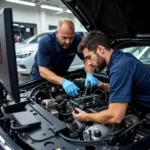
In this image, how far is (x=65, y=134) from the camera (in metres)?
1.15

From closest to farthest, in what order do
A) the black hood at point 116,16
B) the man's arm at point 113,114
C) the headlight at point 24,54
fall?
the man's arm at point 113,114 → the black hood at point 116,16 → the headlight at point 24,54

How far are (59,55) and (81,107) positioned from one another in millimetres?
976

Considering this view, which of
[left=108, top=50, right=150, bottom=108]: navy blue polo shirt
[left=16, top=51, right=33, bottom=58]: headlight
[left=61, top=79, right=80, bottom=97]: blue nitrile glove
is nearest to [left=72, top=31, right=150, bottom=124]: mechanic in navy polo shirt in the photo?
[left=108, top=50, right=150, bottom=108]: navy blue polo shirt

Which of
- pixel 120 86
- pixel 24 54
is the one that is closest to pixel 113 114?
pixel 120 86

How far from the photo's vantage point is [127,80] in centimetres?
122

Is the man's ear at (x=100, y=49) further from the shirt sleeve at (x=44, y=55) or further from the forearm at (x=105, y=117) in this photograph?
the shirt sleeve at (x=44, y=55)

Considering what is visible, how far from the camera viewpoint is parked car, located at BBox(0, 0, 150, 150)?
102cm

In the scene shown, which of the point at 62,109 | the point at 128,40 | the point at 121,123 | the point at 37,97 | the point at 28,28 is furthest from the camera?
the point at 28,28

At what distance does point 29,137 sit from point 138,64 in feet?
2.71

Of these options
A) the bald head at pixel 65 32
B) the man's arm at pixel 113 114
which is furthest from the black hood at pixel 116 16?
the man's arm at pixel 113 114

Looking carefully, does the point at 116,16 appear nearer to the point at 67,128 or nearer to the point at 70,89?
the point at 70,89

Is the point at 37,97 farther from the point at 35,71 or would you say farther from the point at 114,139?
the point at 114,139

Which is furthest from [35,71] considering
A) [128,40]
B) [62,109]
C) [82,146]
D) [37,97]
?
[82,146]

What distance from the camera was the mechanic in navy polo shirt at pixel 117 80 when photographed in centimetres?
118
